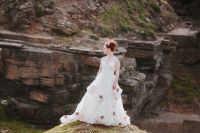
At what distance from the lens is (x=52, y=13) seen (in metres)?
21.3

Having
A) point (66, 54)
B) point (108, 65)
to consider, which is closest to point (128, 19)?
point (66, 54)

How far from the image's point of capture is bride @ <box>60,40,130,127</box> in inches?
400

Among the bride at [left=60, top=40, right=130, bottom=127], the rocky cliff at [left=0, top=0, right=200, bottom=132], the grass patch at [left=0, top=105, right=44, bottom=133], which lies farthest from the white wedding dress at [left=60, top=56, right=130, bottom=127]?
the rocky cliff at [left=0, top=0, right=200, bottom=132]

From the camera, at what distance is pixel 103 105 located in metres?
10.3

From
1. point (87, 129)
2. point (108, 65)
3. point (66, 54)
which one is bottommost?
point (87, 129)

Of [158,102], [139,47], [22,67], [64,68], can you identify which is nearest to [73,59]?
[64,68]

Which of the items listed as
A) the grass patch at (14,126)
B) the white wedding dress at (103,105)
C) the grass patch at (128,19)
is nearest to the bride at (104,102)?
the white wedding dress at (103,105)

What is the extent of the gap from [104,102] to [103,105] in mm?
60

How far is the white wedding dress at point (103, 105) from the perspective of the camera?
33.3ft

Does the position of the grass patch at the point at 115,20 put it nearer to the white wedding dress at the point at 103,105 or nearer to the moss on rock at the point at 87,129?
the white wedding dress at the point at 103,105

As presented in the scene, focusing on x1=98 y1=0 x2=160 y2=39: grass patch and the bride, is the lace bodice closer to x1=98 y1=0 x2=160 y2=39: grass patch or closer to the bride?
the bride

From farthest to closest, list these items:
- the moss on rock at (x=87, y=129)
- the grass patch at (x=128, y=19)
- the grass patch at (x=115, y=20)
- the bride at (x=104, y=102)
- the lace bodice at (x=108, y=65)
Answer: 1. the grass patch at (x=128, y=19)
2. the grass patch at (x=115, y=20)
3. the lace bodice at (x=108, y=65)
4. the bride at (x=104, y=102)
5. the moss on rock at (x=87, y=129)

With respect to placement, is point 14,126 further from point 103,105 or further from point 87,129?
point 87,129

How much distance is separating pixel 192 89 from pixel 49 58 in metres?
11.0
